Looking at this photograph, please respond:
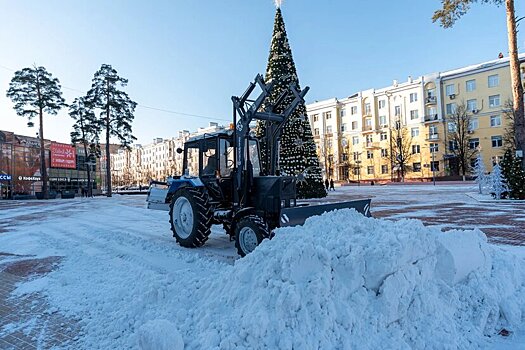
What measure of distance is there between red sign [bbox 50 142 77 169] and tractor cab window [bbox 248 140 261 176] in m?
50.2

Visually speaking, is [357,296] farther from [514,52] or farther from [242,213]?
[514,52]

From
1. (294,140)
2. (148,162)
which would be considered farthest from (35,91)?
(148,162)

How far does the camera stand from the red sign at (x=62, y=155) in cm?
4812

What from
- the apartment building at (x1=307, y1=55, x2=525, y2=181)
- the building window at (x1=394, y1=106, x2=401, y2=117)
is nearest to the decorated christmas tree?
the apartment building at (x1=307, y1=55, x2=525, y2=181)

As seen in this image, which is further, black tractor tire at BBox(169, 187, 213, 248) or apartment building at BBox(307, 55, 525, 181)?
apartment building at BBox(307, 55, 525, 181)

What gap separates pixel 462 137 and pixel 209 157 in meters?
48.8

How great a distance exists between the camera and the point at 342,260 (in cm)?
307

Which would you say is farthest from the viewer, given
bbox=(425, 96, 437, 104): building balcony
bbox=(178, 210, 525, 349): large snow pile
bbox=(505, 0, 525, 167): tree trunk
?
bbox=(425, 96, 437, 104): building balcony

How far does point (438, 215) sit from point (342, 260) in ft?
31.3

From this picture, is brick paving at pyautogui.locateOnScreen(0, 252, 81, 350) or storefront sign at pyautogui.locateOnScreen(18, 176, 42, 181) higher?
storefront sign at pyautogui.locateOnScreen(18, 176, 42, 181)

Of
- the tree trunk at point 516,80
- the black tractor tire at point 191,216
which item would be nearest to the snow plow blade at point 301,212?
the black tractor tire at point 191,216

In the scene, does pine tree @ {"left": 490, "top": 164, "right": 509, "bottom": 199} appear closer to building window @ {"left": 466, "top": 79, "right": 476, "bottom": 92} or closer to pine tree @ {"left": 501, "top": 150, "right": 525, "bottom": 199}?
pine tree @ {"left": 501, "top": 150, "right": 525, "bottom": 199}

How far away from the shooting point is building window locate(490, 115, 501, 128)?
45803mm

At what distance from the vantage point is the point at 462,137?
4672cm
